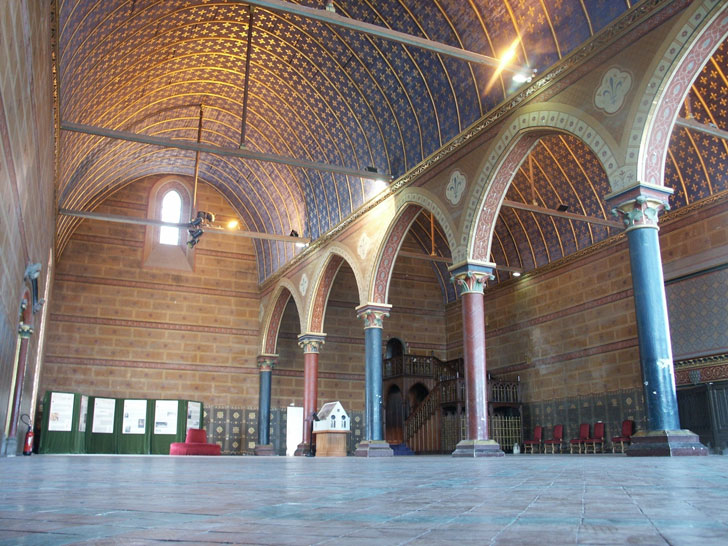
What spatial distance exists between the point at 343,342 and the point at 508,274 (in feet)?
22.5

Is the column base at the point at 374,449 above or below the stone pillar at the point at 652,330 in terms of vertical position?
below

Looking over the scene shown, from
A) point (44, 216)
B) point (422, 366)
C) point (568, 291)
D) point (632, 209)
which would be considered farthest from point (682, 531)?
point (422, 366)

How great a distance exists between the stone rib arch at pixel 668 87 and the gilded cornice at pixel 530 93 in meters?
0.56

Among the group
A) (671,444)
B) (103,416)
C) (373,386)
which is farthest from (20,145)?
(103,416)

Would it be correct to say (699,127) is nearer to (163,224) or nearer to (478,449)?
(478,449)

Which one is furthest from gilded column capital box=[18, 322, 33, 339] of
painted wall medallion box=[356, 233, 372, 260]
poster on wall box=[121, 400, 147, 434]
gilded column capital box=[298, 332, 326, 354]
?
poster on wall box=[121, 400, 147, 434]

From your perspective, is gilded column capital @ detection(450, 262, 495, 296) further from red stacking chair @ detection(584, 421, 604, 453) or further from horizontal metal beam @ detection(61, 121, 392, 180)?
red stacking chair @ detection(584, 421, 604, 453)

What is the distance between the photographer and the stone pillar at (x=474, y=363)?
519 inches

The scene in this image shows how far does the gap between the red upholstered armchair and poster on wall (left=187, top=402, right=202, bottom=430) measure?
A: 4.17 feet

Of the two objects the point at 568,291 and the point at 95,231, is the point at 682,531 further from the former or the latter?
the point at 95,231

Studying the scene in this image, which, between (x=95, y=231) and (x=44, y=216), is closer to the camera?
(x=44, y=216)

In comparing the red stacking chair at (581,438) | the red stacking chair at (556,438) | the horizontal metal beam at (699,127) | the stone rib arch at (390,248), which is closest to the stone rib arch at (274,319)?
the stone rib arch at (390,248)

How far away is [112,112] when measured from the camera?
1820 cm

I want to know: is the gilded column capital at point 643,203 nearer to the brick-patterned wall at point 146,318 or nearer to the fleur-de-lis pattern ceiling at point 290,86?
the fleur-de-lis pattern ceiling at point 290,86
